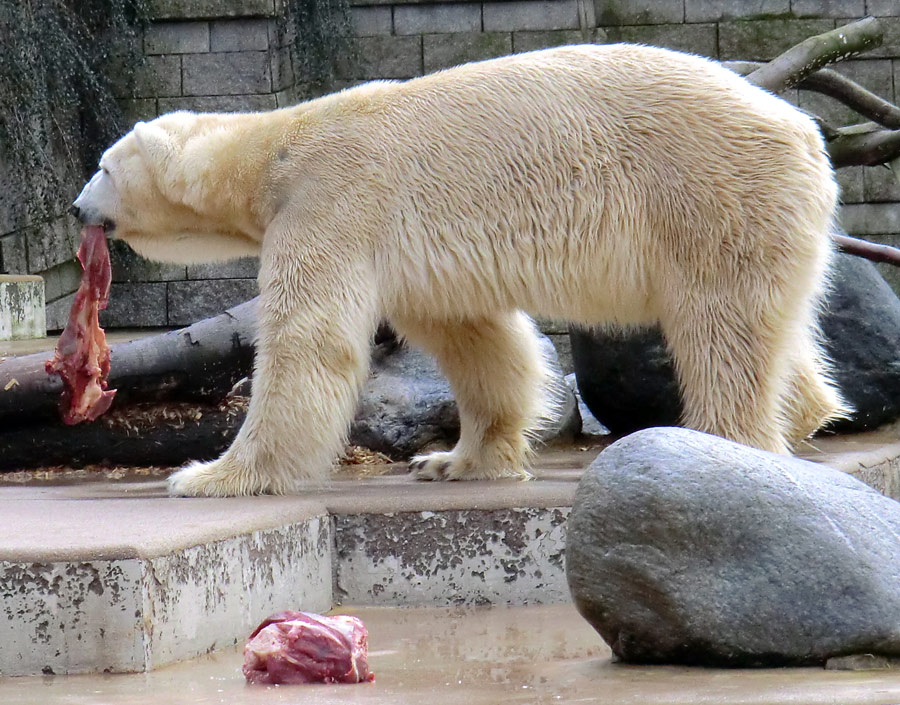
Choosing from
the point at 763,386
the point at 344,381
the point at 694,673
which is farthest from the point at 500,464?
the point at 694,673

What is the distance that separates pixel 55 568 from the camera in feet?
10.0

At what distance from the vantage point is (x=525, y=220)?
421 cm

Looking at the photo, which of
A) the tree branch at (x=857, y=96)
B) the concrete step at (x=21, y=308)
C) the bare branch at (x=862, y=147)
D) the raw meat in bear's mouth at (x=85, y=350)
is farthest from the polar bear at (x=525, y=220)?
the concrete step at (x=21, y=308)

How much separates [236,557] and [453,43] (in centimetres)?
751

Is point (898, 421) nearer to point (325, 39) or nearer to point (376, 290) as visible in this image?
point (376, 290)

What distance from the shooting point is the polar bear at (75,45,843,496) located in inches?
157

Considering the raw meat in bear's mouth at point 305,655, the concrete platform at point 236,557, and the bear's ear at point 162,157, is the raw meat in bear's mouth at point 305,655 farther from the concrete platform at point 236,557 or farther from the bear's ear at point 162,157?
the bear's ear at point 162,157

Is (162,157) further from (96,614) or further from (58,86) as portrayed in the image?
(58,86)

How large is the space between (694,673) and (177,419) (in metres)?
3.29

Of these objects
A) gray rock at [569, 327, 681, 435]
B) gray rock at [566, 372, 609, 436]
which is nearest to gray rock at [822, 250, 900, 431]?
gray rock at [569, 327, 681, 435]

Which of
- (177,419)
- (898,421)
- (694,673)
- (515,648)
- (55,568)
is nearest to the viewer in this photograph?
(694,673)

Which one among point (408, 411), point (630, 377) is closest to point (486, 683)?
point (408, 411)

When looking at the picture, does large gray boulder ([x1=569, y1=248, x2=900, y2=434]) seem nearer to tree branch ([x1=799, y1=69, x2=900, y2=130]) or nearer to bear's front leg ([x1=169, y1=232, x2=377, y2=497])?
tree branch ([x1=799, y1=69, x2=900, y2=130])

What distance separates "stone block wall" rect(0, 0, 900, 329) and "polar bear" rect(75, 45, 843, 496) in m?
5.86
